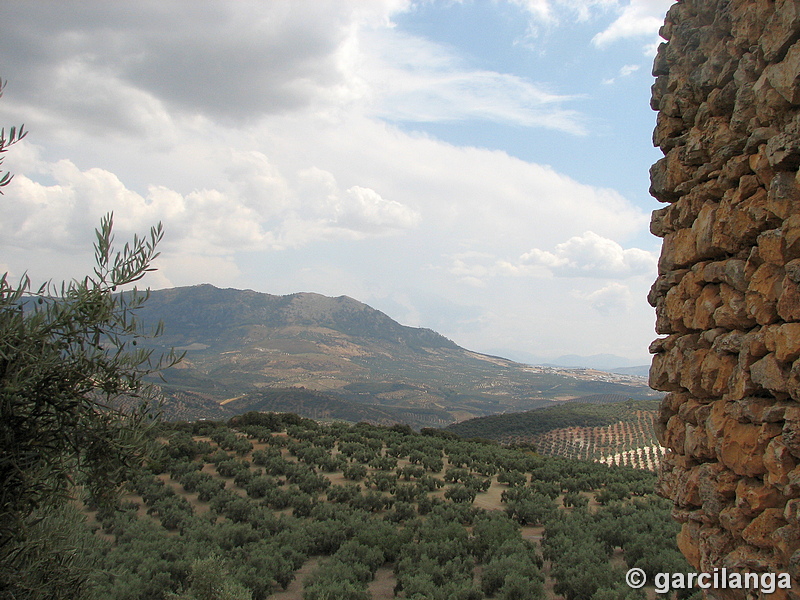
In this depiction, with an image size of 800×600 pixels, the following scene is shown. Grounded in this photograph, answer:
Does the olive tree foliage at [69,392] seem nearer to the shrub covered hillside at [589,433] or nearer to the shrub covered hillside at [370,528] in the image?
the shrub covered hillside at [370,528]

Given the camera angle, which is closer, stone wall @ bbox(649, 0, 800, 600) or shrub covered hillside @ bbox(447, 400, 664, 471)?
stone wall @ bbox(649, 0, 800, 600)

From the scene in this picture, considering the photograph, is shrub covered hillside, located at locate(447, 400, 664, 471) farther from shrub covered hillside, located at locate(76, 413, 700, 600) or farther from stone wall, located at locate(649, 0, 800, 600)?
stone wall, located at locate(649, 0, 800, 600)

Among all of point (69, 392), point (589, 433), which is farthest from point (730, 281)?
point (589, 433)

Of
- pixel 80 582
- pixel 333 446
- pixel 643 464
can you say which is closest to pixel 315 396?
pixel 643 464

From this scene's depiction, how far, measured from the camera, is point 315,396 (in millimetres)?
104062

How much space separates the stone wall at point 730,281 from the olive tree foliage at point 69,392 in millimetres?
5188

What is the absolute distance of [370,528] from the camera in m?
10.7

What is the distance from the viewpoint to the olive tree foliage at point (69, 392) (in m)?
4.25

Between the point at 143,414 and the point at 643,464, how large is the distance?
111 feet

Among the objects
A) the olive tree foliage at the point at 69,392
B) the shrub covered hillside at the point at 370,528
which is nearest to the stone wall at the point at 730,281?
the shrub covered hillside at the point at 370,528

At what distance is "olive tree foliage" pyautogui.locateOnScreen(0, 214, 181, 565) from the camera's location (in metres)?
4.25

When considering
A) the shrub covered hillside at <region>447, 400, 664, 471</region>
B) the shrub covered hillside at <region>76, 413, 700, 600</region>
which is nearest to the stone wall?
the shrub covered hillside at <region>76, 413, 700, 600</region>

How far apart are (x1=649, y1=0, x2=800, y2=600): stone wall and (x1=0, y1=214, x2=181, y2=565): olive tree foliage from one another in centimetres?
519

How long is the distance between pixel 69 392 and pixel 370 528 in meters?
7.73
